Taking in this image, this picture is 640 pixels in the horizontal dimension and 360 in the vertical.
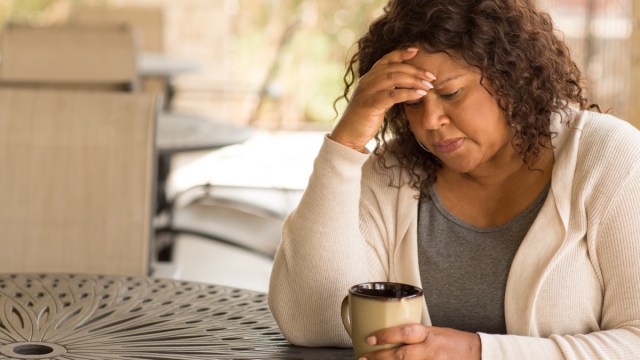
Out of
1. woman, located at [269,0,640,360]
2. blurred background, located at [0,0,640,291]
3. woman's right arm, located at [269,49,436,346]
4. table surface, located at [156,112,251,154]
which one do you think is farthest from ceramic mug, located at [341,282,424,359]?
blurred background, located at [0,0,640,291]

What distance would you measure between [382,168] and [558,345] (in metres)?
0.44

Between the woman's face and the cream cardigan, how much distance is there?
100 mm

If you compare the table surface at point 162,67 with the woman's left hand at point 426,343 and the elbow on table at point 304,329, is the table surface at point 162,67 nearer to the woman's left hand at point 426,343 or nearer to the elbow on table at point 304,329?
the elbow on table at point 304,329

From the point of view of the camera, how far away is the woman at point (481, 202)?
1532mm

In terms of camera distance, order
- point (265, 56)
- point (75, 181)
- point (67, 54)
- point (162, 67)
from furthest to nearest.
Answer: point (265, 56) < point (162, 67) < point (67, 54) < point (75, 181)

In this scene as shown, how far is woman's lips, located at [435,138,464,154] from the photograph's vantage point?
5.24ft

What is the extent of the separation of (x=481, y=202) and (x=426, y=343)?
1.31ft

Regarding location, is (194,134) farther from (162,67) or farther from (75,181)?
(162,67)

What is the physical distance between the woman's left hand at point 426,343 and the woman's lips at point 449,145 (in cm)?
29

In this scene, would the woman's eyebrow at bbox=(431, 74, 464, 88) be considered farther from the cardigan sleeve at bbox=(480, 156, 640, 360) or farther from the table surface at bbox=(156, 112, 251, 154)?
the table surface at bbox=(156, 112, 251, 154)

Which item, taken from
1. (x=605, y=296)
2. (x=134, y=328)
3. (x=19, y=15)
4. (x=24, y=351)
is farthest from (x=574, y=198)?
(x=19, y=15)

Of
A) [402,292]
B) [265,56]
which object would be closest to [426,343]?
[402,292]

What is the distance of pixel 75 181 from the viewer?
2422 millimetres

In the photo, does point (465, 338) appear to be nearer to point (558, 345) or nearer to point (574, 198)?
point (558, 345)
